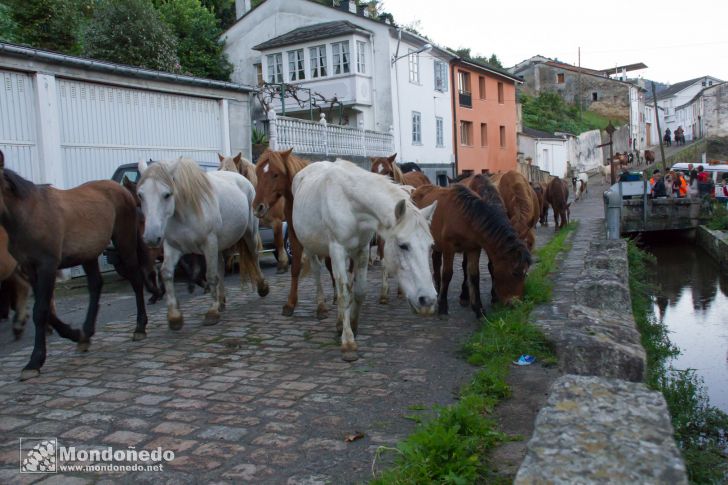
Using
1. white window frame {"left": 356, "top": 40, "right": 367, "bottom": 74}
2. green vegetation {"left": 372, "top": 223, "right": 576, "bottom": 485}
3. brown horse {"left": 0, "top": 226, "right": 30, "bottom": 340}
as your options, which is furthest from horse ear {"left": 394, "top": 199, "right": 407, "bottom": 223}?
white window frame {"left": 356, "top": 40, "right": 367, "bottom": 74}

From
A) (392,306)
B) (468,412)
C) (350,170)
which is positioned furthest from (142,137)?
(468,412)

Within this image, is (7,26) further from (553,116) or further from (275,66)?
(553,116)

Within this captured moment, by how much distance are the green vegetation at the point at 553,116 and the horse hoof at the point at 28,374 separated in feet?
174

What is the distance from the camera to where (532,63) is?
217ft

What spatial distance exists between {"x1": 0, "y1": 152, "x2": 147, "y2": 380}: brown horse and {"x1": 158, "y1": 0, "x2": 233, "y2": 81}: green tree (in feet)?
83.3

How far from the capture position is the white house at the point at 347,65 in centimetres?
2881

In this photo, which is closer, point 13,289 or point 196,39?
point 13,289

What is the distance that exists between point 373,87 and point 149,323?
78.2ft

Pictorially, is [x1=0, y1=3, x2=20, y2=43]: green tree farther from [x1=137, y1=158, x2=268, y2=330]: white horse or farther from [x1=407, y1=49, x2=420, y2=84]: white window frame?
[x1=407, y1=49, x2=420, y2=84]: white window frame

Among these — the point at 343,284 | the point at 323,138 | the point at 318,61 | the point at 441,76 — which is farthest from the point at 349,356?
the point at 441,76

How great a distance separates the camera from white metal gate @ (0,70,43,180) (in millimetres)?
10867

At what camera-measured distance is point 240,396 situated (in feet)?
14.7

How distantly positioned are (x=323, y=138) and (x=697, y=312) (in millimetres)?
14053

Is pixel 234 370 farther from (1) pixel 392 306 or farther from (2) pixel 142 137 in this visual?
(2) pixel 142 137
